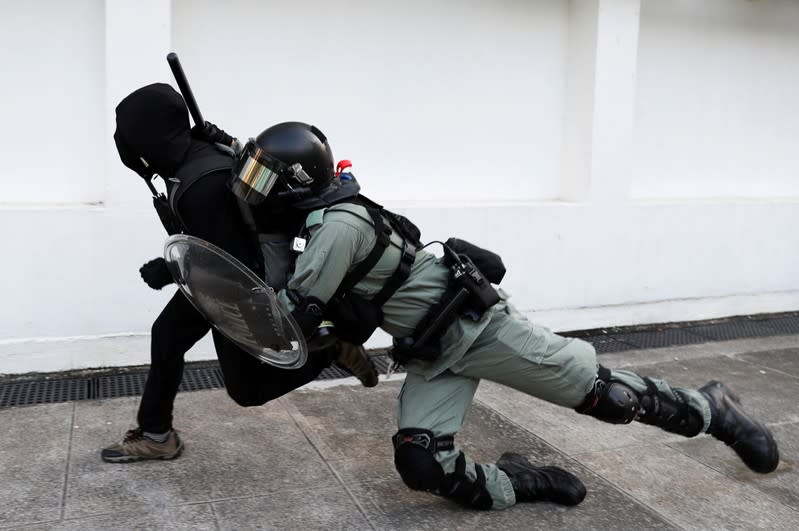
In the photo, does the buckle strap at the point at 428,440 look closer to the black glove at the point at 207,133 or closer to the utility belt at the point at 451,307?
the utility belt at the point at 451,307

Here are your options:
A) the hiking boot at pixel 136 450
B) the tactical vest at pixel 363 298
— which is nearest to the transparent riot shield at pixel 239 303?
the tactical vest at pixel 363 298

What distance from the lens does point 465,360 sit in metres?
3.24

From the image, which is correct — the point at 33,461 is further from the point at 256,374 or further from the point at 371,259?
the point at 371,259

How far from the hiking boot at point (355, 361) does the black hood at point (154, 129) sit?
0.94 metres

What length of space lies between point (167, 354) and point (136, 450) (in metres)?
0.46

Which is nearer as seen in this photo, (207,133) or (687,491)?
(207,133)

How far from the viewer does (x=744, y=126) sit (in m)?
7.20

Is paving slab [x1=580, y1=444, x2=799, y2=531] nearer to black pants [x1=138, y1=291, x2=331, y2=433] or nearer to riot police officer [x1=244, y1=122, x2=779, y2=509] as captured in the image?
riot police officer [x1=244, y1=122, x2=779, y2=509]

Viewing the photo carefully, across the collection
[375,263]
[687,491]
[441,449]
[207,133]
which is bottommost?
[687,491]

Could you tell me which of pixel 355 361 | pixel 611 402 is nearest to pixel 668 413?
pixel 611 402

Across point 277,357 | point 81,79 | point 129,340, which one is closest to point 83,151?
point 81,79

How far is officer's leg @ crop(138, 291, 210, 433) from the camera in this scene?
3623 mm

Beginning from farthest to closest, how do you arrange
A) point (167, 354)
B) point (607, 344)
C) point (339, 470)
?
point (607, 344), point (339, 470), point (167, 354)

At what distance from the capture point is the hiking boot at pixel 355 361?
318 cm
